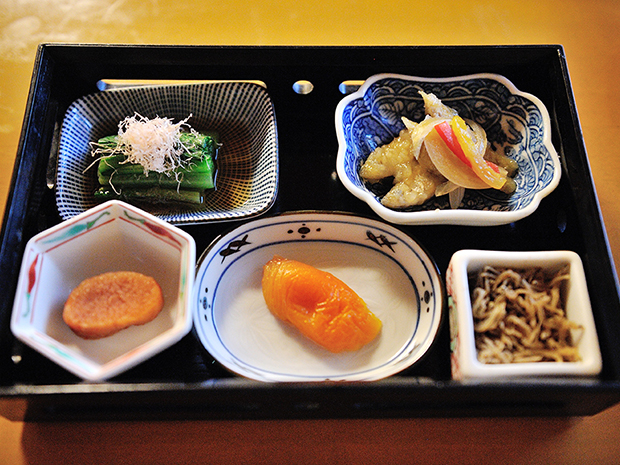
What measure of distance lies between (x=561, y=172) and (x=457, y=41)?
2.91 ft

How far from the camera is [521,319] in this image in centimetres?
114

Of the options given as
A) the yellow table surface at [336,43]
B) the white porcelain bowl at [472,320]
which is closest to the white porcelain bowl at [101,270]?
the yellow table surface at [336,43]

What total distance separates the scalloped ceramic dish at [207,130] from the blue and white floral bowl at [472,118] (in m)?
0.25

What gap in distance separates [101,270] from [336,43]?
4.26 feet

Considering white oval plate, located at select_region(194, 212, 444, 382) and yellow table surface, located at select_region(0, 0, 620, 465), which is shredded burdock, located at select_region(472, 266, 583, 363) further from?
yellow table surface, located at select_region(0, 0, 620, 465)

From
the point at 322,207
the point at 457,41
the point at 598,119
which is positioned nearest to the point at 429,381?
the point at 322,207

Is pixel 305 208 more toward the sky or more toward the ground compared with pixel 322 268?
more toward the sky

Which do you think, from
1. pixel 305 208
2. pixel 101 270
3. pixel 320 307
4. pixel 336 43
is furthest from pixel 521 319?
pixel 336 43

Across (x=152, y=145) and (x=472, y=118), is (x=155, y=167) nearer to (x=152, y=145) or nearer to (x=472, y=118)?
(x=152, y=145)

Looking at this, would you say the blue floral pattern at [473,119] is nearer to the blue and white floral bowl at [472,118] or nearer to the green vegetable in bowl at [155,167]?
the blue and white floral bowl at [472,118]

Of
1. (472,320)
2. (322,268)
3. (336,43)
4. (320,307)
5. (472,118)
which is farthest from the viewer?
(336,43)

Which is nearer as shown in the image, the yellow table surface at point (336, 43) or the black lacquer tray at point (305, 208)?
the black lacquer tray at point (305, 208)

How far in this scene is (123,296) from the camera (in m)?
1.15

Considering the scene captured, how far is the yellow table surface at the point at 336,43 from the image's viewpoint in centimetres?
116
